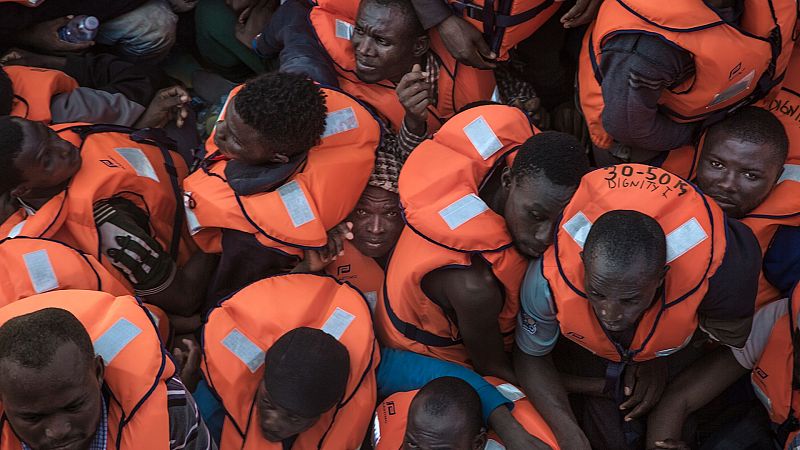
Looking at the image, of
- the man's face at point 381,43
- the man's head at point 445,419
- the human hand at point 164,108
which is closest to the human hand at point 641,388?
the man's head at point 445,419

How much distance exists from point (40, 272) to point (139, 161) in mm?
668

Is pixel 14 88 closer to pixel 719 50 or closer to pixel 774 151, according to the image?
pixel 719 50

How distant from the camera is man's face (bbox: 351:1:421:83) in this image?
351cm

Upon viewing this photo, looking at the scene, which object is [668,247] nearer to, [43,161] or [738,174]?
[738,174]

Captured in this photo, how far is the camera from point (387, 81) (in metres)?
3.75

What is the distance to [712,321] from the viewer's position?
2943 mm

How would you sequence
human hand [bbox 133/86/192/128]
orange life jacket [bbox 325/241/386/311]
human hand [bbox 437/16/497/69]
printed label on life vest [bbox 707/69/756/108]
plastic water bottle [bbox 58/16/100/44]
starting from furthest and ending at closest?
plastic water bottle [bbox 58/16/100/44]
human hand [bbox 133/86/192/128]
orange life jacket [bbox 325/241/386/311]
human hand [bbox 437/16/497/69]
printed label on life vest [bbox 707/69/756/108]

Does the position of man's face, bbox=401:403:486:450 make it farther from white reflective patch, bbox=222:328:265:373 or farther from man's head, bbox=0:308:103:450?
man's head, bbox=0:308:103:450

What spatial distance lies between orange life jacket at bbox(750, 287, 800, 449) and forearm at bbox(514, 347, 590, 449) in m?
0.68

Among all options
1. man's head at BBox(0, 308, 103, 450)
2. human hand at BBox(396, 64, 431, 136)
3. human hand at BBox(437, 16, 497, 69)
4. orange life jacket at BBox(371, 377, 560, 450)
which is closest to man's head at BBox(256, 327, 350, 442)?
orange life jacket at BBox(371, 377, 560, 450)

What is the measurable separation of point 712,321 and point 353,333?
4.05 feet

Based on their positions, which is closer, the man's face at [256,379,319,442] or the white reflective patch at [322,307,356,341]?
the man's face at [256,379,319,442]

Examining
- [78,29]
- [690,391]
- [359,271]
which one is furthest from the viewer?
[78,29]

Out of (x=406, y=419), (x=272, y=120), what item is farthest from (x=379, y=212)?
(x=406, y=419)
